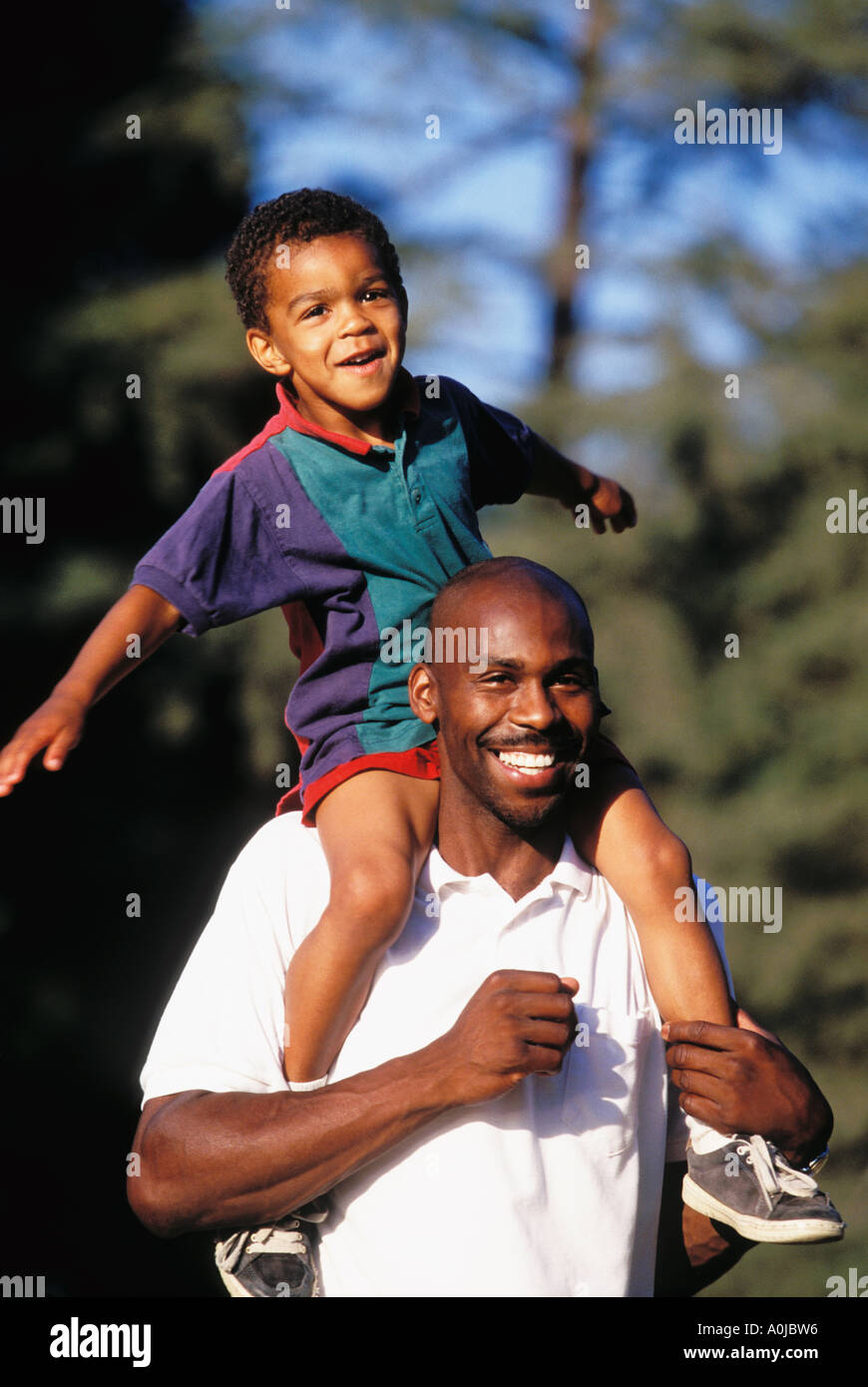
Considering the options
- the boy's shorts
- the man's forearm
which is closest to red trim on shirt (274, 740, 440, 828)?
the boy's shorts

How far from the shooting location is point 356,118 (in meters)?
9.79

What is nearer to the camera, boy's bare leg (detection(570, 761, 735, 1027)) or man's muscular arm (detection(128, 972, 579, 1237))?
man's muscular arm (detection(128, 972, 579, 1237))

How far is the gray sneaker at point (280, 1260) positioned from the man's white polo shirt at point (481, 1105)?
0.05 metres

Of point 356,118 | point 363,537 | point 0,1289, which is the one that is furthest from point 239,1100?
point 356,118

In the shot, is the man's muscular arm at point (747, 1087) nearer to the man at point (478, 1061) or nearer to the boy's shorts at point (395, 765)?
the man at point (478, 1061)

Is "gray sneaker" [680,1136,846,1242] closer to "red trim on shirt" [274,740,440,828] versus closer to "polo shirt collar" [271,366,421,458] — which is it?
"red trim on shirt" [274,740,440,828]

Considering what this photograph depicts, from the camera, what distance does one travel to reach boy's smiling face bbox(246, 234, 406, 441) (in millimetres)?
2732

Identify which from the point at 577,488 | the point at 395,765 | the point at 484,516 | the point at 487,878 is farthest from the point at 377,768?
the point at 484,516

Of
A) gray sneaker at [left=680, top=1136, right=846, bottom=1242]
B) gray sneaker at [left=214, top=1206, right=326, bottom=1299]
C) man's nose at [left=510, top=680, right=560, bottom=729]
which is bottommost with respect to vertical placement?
gray sneaker at [left=214, top=1206, right=326, bottom=1299]

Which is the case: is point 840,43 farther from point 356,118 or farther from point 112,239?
point 112,239

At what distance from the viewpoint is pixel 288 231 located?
281 centimetres

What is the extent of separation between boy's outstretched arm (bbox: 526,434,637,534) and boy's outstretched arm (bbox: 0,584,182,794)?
0.88m

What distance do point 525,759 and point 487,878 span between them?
250 millimetres

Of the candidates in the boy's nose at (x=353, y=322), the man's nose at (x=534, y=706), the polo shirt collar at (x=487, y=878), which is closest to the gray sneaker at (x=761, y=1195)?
the polo shirt collar at (x=487, y=878)
